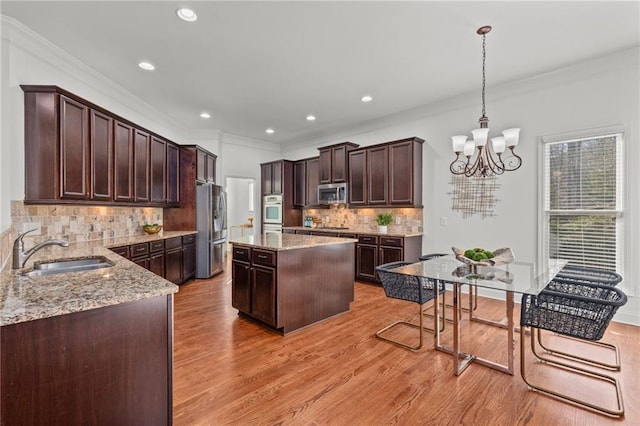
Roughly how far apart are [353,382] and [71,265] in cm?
243

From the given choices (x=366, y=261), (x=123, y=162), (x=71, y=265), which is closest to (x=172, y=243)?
(x=123, y=162)

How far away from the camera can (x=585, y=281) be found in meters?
2.52

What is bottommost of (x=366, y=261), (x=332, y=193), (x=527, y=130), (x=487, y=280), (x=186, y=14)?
(x=366, y=261)

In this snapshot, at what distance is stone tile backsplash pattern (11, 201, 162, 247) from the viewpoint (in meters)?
2.88

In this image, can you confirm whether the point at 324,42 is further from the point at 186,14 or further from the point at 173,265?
the point at 173,265

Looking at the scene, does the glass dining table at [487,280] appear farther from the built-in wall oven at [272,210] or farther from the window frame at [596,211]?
the built-in wall oven at [272,210]

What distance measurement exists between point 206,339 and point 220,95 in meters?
Answer: 3.52

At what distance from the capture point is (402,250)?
4.74 m

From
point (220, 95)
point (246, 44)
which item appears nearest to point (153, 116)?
point (220, 95)

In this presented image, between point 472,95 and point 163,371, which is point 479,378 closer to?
point 163,371

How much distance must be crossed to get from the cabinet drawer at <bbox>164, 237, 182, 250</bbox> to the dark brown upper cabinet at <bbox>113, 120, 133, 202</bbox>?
82 cm

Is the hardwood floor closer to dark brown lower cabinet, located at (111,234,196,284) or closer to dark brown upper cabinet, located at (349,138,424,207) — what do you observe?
dark brown lower cabinet, located at (111,234,196,284)

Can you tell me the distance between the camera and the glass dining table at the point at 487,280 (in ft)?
7.18

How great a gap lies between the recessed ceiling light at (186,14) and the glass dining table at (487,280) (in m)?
2.94
